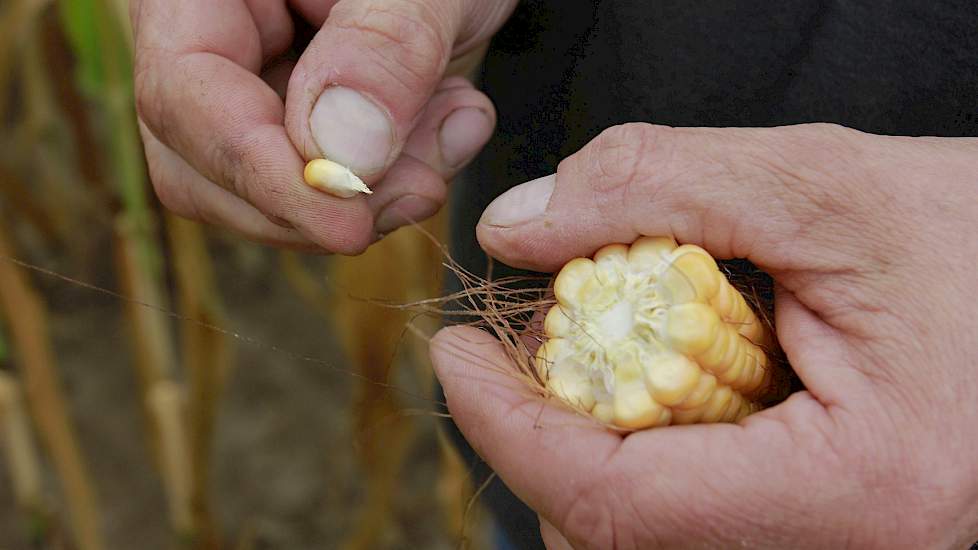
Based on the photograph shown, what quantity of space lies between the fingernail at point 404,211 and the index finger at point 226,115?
0.10 meters

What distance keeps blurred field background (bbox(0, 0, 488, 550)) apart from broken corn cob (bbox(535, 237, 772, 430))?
606 millimetres

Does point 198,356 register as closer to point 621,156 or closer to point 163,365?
point 163,365

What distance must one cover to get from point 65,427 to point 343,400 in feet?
2.84

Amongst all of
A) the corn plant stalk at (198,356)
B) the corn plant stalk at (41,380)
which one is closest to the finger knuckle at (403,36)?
the corn plant stalk at (198,356)

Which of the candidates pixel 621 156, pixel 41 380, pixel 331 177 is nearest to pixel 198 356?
pixel 41 380

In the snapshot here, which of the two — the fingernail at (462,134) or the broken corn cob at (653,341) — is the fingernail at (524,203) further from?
the fingernail at (462,134)

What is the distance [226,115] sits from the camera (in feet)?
2.87

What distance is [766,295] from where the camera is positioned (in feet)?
2.90

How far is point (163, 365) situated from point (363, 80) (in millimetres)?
1180

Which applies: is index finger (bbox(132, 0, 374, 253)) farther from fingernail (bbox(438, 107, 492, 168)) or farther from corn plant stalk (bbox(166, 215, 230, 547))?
corn plant stalk (bbox(166, 215, 230, 547))

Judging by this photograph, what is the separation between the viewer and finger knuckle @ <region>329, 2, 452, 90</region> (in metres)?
0.86

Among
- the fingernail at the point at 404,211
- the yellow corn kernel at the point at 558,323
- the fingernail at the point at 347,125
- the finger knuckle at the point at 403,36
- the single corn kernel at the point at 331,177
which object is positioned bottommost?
the fingernail at the point at 404,211

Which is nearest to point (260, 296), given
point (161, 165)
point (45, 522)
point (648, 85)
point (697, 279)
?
point (45, 522)

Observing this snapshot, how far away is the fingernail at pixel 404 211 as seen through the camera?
101cm
